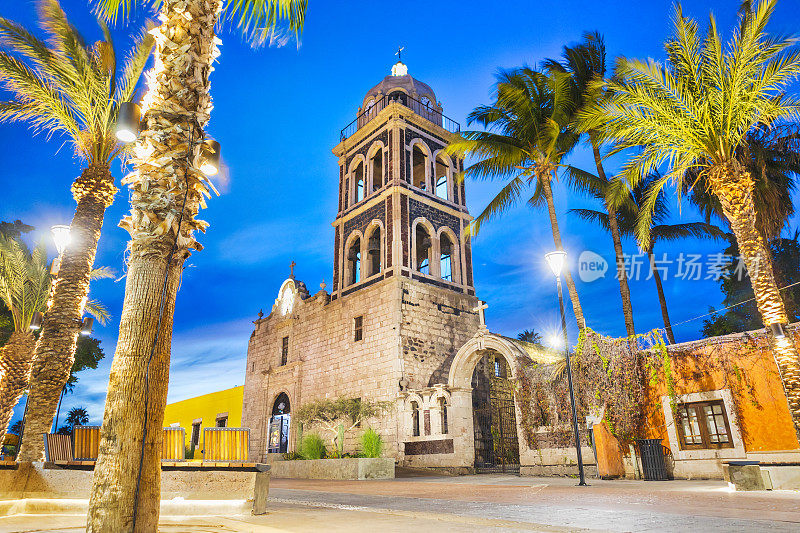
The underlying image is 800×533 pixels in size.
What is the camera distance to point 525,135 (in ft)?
49.6

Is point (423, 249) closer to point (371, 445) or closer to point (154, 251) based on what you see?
point (371, 445)

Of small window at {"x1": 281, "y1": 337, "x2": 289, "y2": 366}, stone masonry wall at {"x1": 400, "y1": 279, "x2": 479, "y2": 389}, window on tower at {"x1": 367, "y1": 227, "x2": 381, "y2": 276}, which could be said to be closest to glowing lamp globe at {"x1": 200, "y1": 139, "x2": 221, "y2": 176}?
stone masonry wall at {"x1": 400, "y1": 279, "x2": 479, "y2": 389}

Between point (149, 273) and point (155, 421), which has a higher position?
point (149, 273)

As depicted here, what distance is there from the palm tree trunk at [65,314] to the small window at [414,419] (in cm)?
1102

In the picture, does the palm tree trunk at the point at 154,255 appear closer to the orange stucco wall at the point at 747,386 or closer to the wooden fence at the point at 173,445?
the wooden fence at the point at 173,445

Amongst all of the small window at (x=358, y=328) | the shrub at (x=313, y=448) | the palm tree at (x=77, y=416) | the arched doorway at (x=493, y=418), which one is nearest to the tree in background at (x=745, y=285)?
the arched doorway at (x=493, y=418)

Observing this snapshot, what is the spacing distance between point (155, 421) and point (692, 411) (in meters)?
12.1

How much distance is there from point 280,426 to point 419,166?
1442 centimetres

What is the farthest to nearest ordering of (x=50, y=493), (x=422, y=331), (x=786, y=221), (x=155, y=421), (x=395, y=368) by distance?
(x=422, y=331), (x=395, y=368), (x=786, y=221), (x=50, y=493), (x=155, y=421)

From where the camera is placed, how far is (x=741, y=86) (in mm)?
9516

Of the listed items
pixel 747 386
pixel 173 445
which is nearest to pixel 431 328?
pixel 747 386

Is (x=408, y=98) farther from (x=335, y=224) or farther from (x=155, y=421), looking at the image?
(x=155, y=421)

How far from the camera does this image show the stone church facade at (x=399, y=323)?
1695cm

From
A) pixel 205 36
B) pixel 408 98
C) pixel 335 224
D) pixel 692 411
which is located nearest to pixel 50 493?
pixel 205 36
